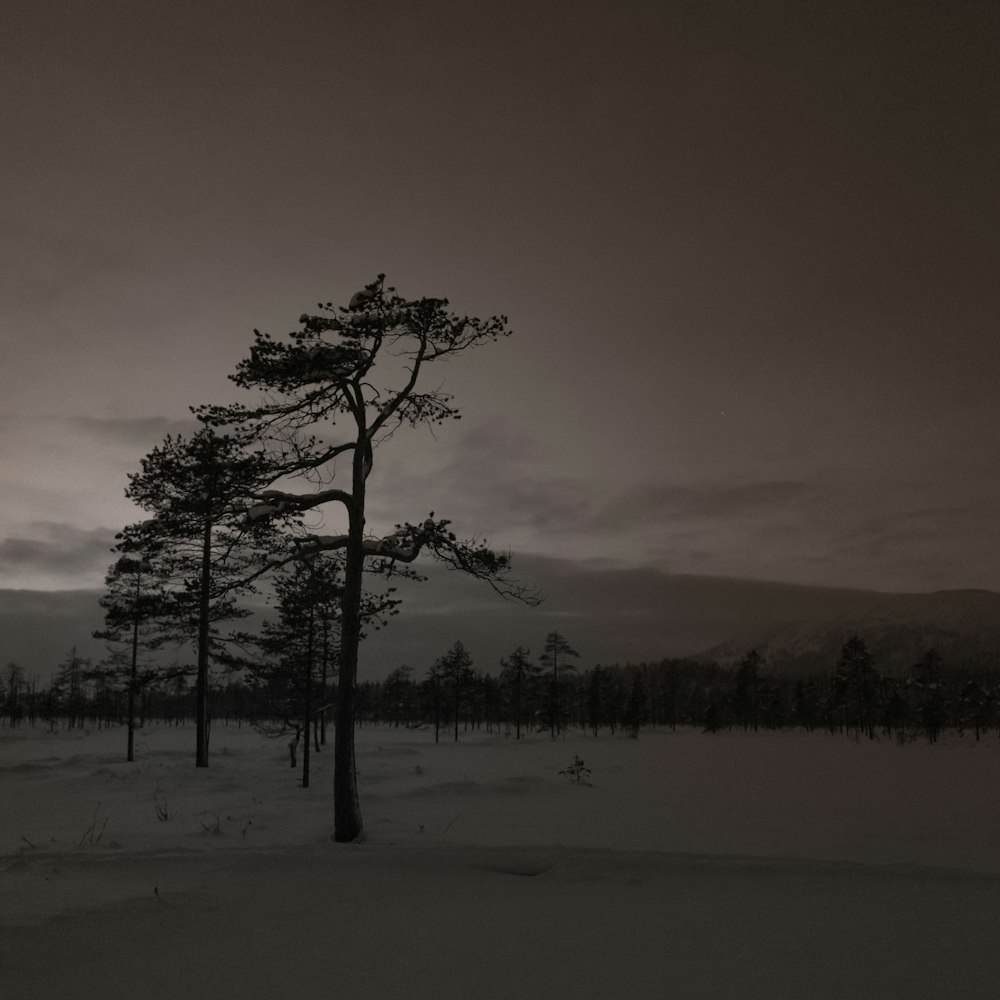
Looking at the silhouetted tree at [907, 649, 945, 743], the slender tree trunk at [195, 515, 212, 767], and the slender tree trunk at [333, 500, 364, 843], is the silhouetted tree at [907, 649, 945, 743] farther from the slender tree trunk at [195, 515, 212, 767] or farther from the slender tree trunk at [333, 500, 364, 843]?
the slender tree trunk at [333, 500, 364, 843]

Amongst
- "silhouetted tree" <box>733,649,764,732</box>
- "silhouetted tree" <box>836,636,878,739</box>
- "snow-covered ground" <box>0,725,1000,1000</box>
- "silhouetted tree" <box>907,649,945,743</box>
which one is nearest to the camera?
"snow-covered ground" <box>0,725,1000,1000</box>

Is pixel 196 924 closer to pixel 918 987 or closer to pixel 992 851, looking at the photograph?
pixel 918 987

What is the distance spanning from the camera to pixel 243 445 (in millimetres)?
12859

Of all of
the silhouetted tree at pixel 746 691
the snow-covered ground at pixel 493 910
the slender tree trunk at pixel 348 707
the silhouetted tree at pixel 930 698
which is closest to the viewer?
the snow-covered ground at pixel 493 910

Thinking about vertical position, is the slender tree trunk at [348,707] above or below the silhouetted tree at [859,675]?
above

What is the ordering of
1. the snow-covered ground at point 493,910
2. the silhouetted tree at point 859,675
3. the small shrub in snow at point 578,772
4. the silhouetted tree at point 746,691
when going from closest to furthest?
the snow-covered ground at point 493,910
the small shrub in snow at point 578,772
the silhouetted tree at point 859,675
the silhouetted tree at point 746,691

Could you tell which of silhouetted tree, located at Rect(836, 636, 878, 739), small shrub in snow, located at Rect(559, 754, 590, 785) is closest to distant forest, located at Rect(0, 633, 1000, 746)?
silhouetted tree, located at Rect(836, 636, 878, 739)

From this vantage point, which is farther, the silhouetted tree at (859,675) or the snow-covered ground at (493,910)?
the silhouetted tree at (859,675)

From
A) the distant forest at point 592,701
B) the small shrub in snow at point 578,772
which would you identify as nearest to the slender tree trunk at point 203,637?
the distant forest at point 592,701

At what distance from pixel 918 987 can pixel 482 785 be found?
1993 centimetres

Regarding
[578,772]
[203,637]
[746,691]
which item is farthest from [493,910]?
[746,691]

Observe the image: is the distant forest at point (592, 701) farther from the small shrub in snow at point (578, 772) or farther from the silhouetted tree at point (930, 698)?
the small shrub in snow at point (578, 772)

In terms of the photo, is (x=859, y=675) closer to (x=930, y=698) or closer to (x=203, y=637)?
(x=930, y=698)

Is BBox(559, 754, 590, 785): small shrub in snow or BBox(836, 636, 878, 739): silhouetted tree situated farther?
BBox(836, 636, 878, 739): silhouetted tree
